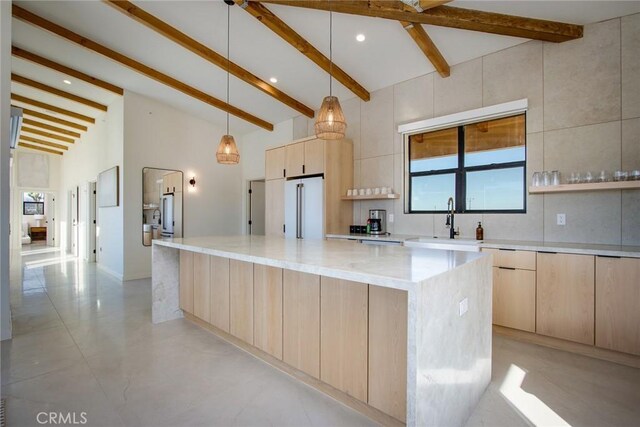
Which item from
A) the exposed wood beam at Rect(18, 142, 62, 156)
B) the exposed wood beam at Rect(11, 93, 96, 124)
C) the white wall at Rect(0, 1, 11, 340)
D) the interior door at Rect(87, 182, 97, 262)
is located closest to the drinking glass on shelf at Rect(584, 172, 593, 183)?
the white wall at Rect(0, 1, 11, 340)

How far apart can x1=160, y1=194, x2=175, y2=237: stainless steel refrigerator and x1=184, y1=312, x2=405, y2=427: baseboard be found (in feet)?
12.6

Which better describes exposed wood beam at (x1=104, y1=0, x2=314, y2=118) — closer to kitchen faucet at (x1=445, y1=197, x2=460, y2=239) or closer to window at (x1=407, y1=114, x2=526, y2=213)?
window at (x1=407, y1=114, x2=526, y2=213)

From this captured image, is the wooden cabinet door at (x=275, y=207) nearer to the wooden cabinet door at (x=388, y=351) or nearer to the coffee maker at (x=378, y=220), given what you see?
the coffee maker at (x=378, y=220)

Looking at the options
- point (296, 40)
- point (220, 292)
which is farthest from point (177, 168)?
point (220, 292)

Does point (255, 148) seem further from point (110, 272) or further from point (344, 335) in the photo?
point (344, 335)

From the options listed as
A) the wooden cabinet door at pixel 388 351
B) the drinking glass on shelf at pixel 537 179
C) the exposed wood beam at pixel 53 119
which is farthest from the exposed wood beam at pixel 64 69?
the drinking glass on shelf at pixel 537 179

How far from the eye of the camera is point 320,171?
4605 millimetres

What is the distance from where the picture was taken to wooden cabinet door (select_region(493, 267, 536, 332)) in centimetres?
278

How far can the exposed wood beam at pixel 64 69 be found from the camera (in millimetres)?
4421

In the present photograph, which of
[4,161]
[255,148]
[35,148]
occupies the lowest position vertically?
[4,161]

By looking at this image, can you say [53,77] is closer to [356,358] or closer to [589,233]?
[356,358]

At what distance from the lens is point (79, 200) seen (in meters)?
8.41

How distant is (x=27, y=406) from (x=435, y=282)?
2.50 meters

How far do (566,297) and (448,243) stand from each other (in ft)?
3.66
